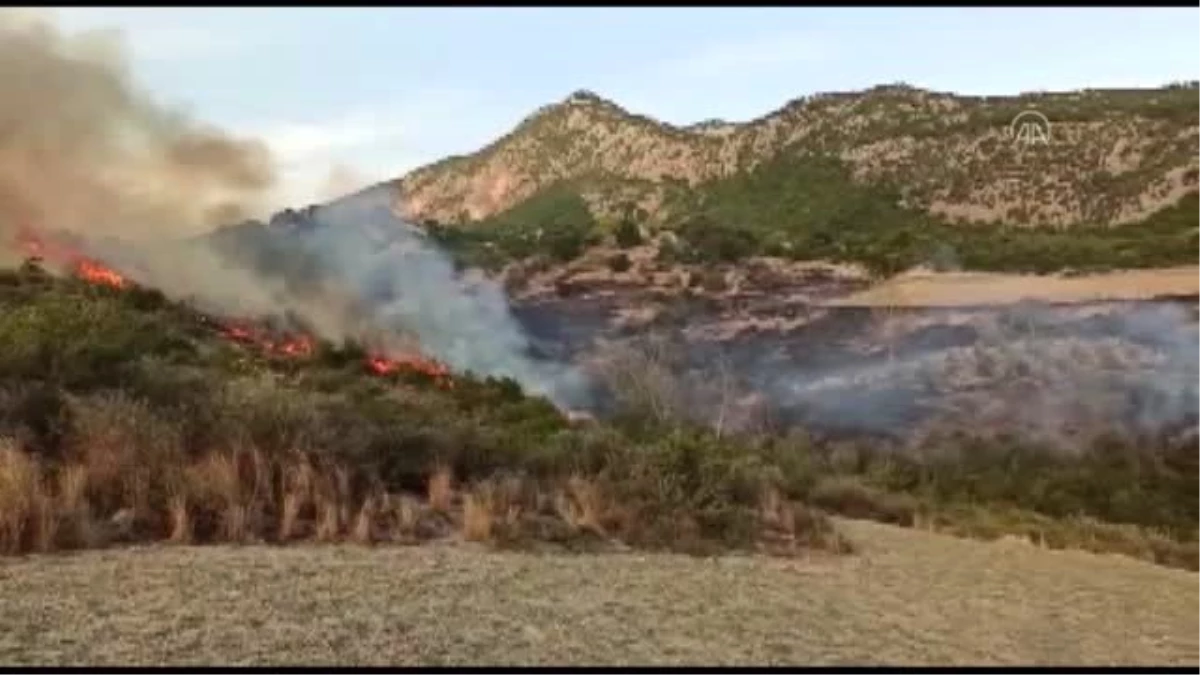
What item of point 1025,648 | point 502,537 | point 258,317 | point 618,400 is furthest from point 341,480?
point 258,317

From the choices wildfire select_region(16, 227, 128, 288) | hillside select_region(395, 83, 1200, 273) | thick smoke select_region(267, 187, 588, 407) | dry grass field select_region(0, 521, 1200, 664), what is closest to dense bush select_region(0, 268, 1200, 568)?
dry grass field select_region(0, 521, 1200, 664)

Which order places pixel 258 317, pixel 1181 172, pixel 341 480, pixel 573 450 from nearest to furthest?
pixel 341 480 → pixel 573 450 → pixel 258 317 → pixel 1181 172

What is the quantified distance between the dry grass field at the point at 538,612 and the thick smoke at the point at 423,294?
77.6 feet

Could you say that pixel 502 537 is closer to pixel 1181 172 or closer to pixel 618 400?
pixel 618 400

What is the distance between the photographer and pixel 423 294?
152 feet

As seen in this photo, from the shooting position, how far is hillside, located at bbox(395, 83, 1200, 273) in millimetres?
66000

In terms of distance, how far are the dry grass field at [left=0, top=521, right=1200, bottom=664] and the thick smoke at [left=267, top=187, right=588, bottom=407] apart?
23.7 m

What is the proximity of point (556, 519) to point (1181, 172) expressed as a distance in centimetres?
6774

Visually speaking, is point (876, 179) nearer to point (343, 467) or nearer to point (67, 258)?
point (67, 258)

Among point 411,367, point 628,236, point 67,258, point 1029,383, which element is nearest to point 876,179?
point 628,236

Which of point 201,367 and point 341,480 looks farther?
point 201,367

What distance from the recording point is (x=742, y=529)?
1645 centimetres

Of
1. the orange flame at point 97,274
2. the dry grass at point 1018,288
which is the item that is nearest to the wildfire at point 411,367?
the orange flame at point 97,274

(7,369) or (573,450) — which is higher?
(7,369)
